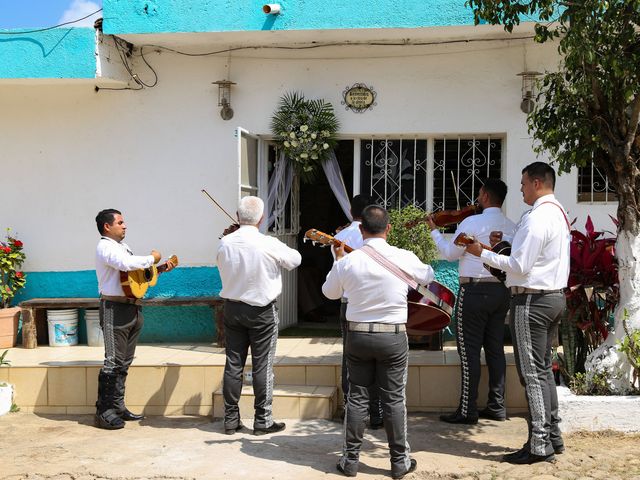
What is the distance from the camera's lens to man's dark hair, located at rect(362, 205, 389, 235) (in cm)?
477

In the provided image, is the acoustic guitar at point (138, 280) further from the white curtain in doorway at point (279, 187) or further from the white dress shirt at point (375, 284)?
the white dress shirt at point (375, 284)

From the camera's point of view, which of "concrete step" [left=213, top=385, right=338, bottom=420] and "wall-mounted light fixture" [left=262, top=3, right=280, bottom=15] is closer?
"concrete step" [left=213, top=385, right=338, bottom=420]

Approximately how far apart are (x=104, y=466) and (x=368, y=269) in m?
2.28

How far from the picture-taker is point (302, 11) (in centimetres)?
740

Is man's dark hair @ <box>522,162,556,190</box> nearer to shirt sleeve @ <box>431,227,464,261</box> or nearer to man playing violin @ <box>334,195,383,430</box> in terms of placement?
shirt sleeve @ <box>431,227,464,261</box>

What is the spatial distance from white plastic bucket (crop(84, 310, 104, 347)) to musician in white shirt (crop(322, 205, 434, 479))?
4022mm

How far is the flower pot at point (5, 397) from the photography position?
21.7 feet

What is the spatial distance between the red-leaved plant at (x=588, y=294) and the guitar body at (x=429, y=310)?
106 cm

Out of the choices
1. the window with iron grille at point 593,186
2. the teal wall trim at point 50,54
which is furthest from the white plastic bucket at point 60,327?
the window with iron grille at point 593,186

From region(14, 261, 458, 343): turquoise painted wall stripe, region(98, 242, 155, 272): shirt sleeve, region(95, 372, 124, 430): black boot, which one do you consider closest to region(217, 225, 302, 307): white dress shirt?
region(98, 242, 155, 272): shirt sleeve

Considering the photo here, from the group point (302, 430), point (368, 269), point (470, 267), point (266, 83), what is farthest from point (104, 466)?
point (266, 83)

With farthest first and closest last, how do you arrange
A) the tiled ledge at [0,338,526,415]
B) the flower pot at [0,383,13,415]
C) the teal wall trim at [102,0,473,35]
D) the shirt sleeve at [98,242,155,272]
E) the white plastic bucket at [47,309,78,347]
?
the white plastic bucket at [47,309,78,347] < the teal wall trim at [102,0,473,35] < the flower pot at [0,383,13,415] < the tiled ledge at [0,338,526,415] < the shirt sleeve at [98,242,155,272]

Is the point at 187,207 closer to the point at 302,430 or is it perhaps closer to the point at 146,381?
the point at 146,381

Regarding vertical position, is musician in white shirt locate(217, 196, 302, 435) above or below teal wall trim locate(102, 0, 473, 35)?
below
